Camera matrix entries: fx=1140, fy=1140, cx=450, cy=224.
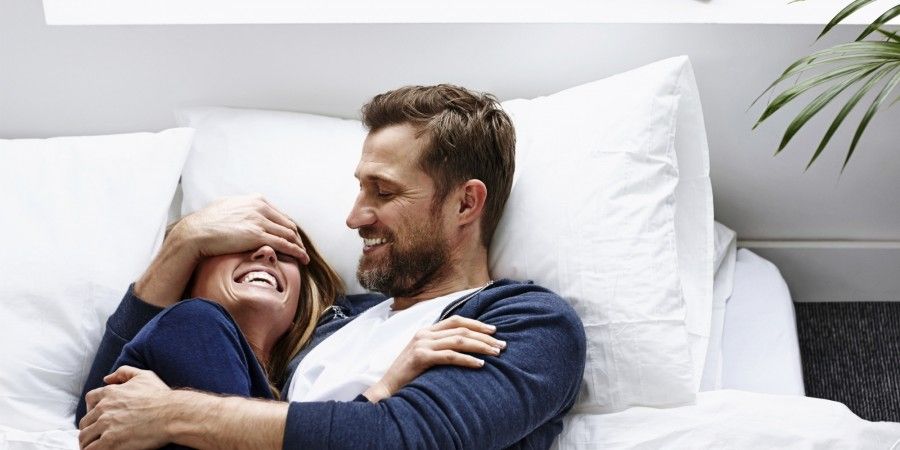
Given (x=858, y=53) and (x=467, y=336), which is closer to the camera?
(x=858, y=53)

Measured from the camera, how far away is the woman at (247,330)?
1669 millimetres

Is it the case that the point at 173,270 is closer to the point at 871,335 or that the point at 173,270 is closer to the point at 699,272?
the point at 699,272

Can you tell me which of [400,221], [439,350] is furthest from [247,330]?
[439,350]

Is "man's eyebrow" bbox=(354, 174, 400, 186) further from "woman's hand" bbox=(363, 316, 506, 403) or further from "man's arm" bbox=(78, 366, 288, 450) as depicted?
"man's arm" bbox=(78, 366, 288, 450)

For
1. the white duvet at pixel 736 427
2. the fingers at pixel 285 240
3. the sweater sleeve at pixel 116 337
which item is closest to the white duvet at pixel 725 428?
the white duvet at pixel 736 427

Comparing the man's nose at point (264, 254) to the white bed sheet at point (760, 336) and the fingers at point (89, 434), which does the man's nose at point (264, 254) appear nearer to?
the fingers at point (89, 434)

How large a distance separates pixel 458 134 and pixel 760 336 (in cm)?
65

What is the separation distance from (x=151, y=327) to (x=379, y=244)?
40 cm

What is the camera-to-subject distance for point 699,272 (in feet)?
6.61

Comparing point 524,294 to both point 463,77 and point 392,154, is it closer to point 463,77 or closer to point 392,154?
point 392,154

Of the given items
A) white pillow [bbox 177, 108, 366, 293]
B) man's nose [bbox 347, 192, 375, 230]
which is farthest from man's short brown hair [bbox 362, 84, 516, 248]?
white pillow [bbox 177, 108, 366, 293]

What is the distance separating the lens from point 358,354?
71.6 inches

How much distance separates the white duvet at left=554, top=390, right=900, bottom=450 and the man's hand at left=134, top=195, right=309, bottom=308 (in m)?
0.60

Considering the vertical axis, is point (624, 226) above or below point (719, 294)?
above
